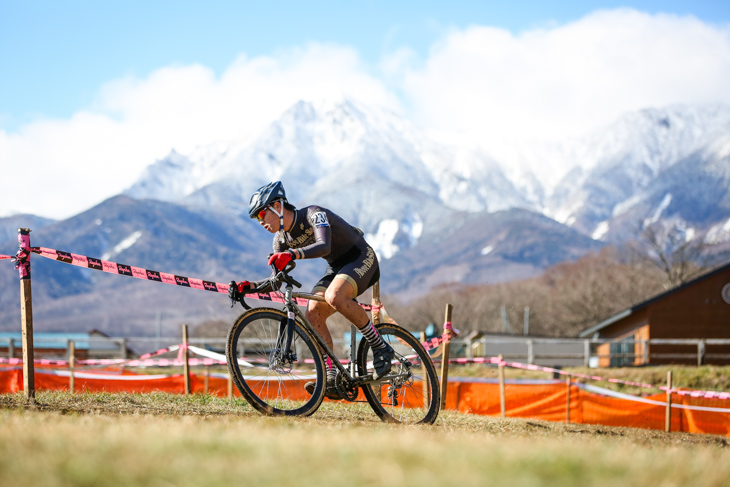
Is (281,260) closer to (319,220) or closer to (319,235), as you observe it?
(319,235)

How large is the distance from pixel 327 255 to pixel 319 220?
1.71ft

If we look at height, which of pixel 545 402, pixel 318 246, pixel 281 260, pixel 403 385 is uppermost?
pixel 318 246

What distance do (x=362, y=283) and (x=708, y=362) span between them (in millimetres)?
44495

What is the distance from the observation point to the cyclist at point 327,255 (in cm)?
784

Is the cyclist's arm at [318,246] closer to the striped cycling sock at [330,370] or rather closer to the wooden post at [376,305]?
the striped cycling sock at [330,370]

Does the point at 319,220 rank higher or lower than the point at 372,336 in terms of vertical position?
higher

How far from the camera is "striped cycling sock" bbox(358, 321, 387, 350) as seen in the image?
8.21 m

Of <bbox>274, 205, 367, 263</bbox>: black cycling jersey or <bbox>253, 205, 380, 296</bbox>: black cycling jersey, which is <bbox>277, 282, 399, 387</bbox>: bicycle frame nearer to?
<bbox>253, 205, 380, 296</bbox>: black cycling jersey

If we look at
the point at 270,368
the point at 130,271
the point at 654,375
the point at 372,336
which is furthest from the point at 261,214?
the point at 654,375

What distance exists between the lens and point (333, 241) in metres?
8.36

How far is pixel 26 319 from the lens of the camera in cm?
864

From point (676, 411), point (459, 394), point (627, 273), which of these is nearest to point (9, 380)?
point (459, 394)

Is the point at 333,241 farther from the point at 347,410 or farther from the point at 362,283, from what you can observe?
the point at 347,410

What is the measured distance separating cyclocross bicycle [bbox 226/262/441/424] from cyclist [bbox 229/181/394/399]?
0.55 feet
